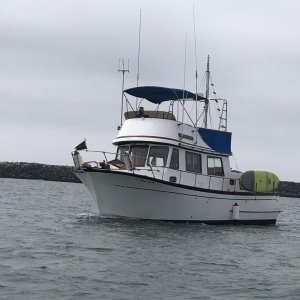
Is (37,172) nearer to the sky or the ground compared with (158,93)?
nearer to the ground

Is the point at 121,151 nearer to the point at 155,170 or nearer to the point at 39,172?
the point at 155,170

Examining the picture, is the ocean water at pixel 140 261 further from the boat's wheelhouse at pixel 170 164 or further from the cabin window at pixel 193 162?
the cabin window at pixel 193 162

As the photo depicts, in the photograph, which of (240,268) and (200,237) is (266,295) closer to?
(240,268)

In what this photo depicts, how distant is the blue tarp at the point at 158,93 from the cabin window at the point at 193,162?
2.41 m

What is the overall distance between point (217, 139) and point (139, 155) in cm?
386

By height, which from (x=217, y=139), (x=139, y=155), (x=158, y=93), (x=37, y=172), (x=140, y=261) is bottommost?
(x=140, y=261)

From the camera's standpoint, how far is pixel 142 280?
12172 millimetres

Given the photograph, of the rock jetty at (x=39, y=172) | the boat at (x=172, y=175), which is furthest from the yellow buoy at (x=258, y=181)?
the rock jetty at (x=39, y=172)

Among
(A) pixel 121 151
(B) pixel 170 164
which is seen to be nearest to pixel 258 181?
(B) pixel 170 164

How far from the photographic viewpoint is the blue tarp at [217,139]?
24922mm

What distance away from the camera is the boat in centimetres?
2209

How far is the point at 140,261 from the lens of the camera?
A: 14281 mm

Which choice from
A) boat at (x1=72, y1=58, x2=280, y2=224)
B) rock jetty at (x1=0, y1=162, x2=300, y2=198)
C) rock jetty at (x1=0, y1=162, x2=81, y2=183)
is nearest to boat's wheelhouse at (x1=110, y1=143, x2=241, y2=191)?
boat at (x1=72, y1=58, x2=280, y2=224)

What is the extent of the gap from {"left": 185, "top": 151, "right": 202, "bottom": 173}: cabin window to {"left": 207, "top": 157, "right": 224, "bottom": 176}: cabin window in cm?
65
